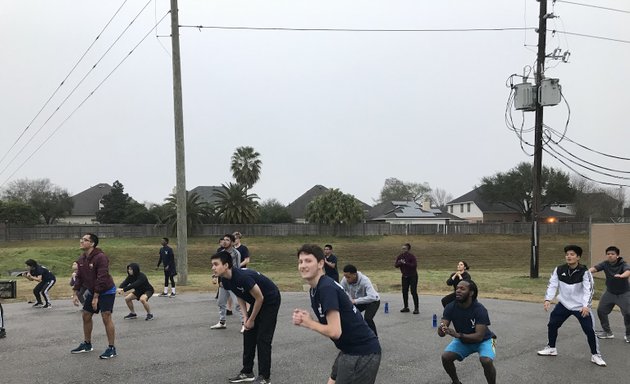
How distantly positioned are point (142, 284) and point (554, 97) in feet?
65.4

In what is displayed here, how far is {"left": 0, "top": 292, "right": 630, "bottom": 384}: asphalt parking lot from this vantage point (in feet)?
22.7

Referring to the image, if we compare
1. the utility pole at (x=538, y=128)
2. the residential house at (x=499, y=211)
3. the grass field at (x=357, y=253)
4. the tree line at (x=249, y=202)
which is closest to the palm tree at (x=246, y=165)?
the tree line at (x=249, y=202)

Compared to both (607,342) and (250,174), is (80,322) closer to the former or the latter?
(607,342)

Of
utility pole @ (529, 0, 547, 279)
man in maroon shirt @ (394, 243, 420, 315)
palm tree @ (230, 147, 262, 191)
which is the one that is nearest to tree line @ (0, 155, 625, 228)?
palm tree @ (230, 147, 262, 191)

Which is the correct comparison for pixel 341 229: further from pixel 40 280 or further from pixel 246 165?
pixel 40 280

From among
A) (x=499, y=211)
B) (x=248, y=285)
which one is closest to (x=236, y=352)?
(x=248, y=285)

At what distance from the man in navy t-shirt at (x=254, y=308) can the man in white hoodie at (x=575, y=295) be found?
451 cm

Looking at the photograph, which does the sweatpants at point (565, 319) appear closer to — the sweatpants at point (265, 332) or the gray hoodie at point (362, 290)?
the gray hoodie at point (362, 290)

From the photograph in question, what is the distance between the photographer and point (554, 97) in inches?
877

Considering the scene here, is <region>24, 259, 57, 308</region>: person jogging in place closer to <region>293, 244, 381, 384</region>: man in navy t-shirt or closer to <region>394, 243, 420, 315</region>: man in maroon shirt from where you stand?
<region>394, 243, 420, 315</region>: man in maroon shirt

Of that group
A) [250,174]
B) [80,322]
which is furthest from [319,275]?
[250,174]

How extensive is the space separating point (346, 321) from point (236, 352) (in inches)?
194

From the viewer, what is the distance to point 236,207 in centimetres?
5816

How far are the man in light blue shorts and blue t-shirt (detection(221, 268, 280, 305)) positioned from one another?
225cm
